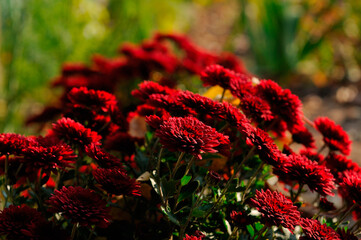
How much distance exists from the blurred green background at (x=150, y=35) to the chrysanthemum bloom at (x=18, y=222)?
2028 millimetres

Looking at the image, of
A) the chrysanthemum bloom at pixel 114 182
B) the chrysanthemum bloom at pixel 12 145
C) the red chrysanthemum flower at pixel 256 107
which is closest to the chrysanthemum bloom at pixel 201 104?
the red chrysanthemum flower at pixel 256 107

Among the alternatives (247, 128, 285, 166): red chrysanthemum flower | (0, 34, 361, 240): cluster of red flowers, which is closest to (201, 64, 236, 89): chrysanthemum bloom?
(0, 34, 361, 240): cluster of red flowers

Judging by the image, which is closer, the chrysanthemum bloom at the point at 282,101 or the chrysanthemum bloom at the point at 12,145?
the chrysanthemum bloom at the point at 12,145

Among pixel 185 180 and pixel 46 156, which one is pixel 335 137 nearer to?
pixel 185 180

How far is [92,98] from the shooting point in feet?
3.58

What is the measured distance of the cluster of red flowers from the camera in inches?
32.6

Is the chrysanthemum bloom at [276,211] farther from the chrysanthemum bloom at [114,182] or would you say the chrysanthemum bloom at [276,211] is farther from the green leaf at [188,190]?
the chrysanthemum bloom at [114,182]

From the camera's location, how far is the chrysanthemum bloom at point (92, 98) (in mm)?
1090

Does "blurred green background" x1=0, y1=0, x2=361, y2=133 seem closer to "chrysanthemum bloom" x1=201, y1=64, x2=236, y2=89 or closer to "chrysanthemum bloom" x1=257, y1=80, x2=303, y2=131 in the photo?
"chrysanthemum bloom" x1=201, y1=64, x2=236, y2=89

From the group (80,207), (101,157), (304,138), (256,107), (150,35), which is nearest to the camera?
(80,207)

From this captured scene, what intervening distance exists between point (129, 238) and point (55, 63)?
2.86 meters

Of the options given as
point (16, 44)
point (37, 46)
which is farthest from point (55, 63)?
point (16, 44)

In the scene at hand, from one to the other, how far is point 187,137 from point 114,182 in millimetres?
176

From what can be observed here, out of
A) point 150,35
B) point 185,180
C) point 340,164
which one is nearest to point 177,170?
point 185,180
